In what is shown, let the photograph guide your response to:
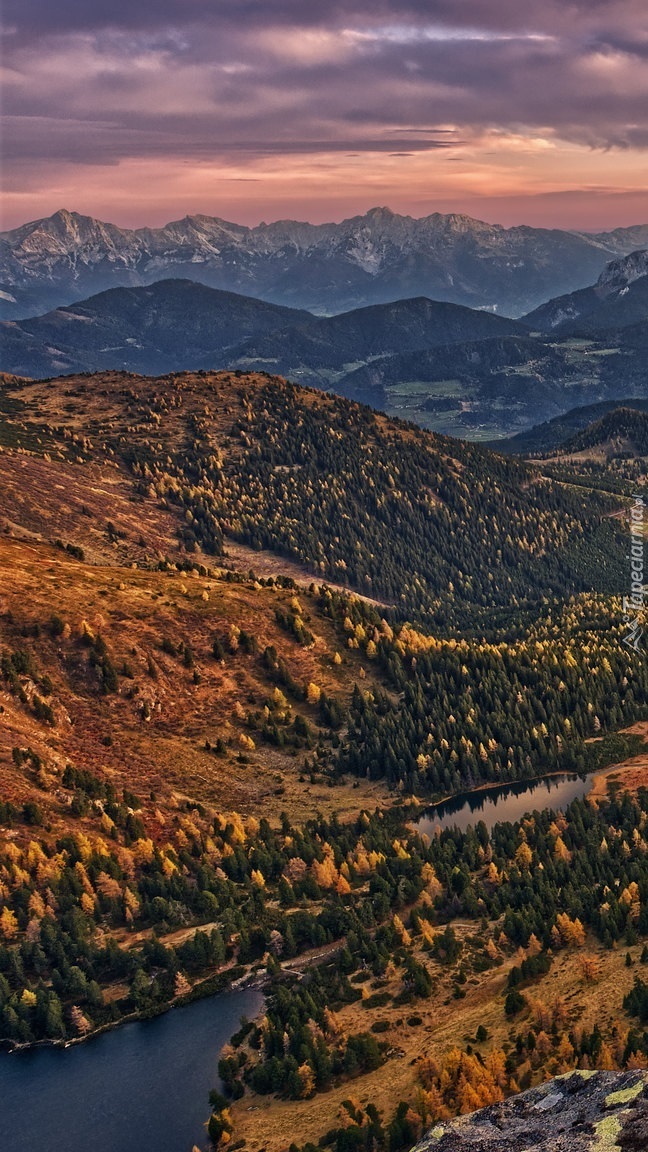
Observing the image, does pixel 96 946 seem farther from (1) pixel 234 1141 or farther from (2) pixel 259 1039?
(1) pixel 234 1141

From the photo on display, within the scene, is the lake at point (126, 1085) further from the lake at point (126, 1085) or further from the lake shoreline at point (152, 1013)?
the lake shoreline at point (152, 1013)

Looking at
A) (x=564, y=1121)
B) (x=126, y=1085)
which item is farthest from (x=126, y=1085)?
(x=564, y=1121)

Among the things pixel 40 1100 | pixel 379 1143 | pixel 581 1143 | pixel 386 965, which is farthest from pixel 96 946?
pixel 581 1143

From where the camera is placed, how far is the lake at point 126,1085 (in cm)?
15975

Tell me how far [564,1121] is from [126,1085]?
89.3 metres

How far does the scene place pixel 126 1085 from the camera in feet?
566

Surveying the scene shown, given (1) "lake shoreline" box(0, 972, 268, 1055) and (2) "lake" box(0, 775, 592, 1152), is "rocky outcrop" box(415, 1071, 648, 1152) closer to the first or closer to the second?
(2) "lake" box(0, 775, 592, 1152)

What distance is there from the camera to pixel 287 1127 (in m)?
150

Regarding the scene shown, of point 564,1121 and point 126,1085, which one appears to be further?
point 126,1085

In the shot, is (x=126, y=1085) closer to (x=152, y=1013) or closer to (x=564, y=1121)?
(x=152, y=1013)

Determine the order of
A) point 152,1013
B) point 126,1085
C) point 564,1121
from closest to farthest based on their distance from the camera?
point 564,1121 → point 126,1085 → point 152,1013

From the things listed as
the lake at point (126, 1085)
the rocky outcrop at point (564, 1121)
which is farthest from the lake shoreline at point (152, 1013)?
the rocky outcrop at point (564, 1121)

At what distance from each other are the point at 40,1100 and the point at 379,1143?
6266cm

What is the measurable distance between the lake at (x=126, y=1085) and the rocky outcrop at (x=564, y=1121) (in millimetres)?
Result: 54390
